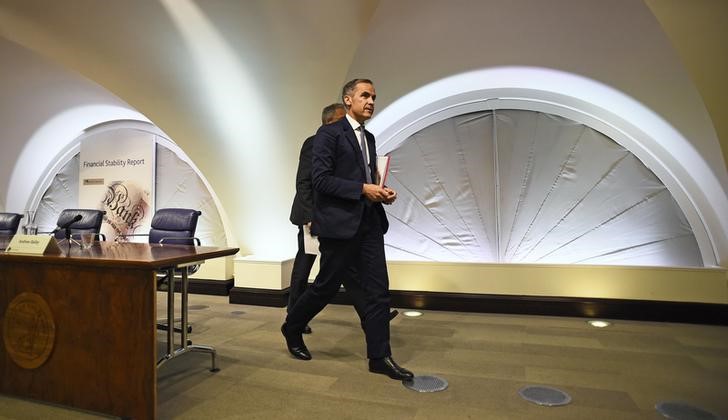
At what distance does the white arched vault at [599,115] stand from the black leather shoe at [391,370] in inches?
122

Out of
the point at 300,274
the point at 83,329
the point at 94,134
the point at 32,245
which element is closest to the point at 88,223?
the point at 32,245

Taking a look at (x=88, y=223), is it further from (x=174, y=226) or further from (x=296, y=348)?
(x=296, y=348)

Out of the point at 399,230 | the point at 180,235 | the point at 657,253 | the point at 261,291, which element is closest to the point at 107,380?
the point at 180,235

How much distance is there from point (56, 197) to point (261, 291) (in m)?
4.95

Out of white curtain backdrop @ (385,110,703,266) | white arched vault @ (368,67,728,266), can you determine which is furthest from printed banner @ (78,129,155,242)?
white curtain backdrop @ (385,110,703,266)

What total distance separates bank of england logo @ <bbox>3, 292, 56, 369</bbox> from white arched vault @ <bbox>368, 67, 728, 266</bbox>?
3.65m

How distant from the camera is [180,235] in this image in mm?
3297

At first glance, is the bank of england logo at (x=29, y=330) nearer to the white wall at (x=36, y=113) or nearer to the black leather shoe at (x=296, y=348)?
the black leather shoe at (x=296, y=348)

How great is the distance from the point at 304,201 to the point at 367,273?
32.9 inches

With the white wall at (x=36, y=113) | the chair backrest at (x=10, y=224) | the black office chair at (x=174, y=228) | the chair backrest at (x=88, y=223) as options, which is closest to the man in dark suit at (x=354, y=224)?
the black office chair at (x=174, y=228)

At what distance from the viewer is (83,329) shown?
1779mm

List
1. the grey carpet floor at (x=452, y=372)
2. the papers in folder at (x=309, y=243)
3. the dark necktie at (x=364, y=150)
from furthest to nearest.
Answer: the papers in folder at (x=309, y=243)
the dark necktie at (x=364, y=150)
the grey carpet floor at (x=452, y=372)

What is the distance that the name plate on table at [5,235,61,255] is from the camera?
6.28 ft

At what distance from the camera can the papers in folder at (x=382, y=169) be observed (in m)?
2.14
